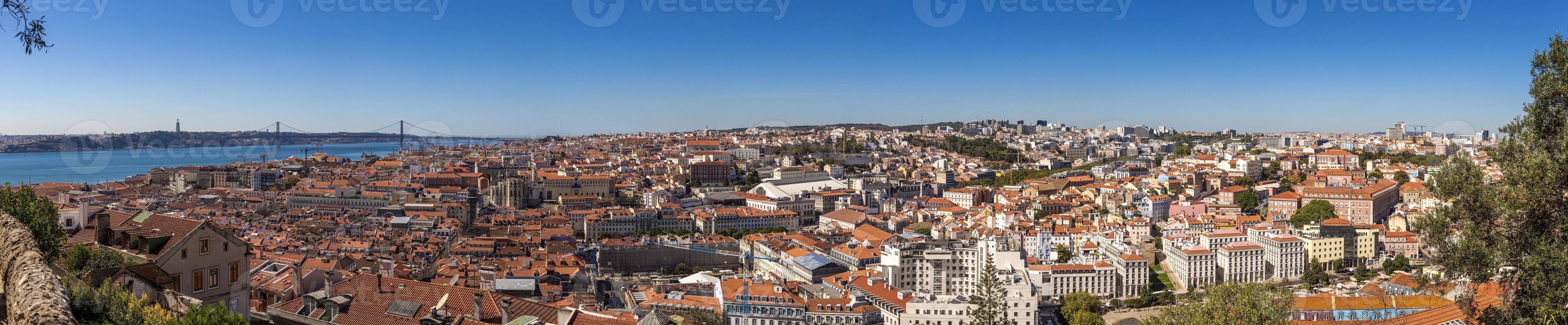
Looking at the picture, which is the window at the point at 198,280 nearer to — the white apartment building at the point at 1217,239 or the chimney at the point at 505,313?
the chimney at the point at 505,313

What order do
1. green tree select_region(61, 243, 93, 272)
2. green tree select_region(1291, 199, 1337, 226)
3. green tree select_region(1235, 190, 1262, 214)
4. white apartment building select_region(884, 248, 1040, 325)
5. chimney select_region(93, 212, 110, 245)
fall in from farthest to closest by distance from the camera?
green tree select_region(1235, 190, 1262, 214), green tree select_region(1291, 199, 1337, 226), white apartment building select_region(884, 248, 1040, 325), chimney select_region(93, 212, 110, 245), green tree select_region(61, 243, 93, 272)

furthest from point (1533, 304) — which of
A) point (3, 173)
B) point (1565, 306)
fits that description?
point (3, 173)

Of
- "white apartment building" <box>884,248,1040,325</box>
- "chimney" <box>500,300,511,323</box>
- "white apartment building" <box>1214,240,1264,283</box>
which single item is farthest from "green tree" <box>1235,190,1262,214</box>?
"chimney" <box>500,300,511,323</box>

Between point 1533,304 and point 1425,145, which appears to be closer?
point 1533,304

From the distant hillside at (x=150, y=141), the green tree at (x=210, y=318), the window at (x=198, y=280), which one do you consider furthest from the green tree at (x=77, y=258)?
the distant hillside at (x=150, y=141)

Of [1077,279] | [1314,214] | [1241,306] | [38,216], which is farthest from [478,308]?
[1314,214]

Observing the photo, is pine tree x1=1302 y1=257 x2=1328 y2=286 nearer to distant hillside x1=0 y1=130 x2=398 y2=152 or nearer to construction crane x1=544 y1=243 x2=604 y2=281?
construction crane x1=544 y1=243 x2=604 y2=281

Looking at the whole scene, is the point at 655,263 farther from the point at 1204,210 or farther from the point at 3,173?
the point at 3,173
